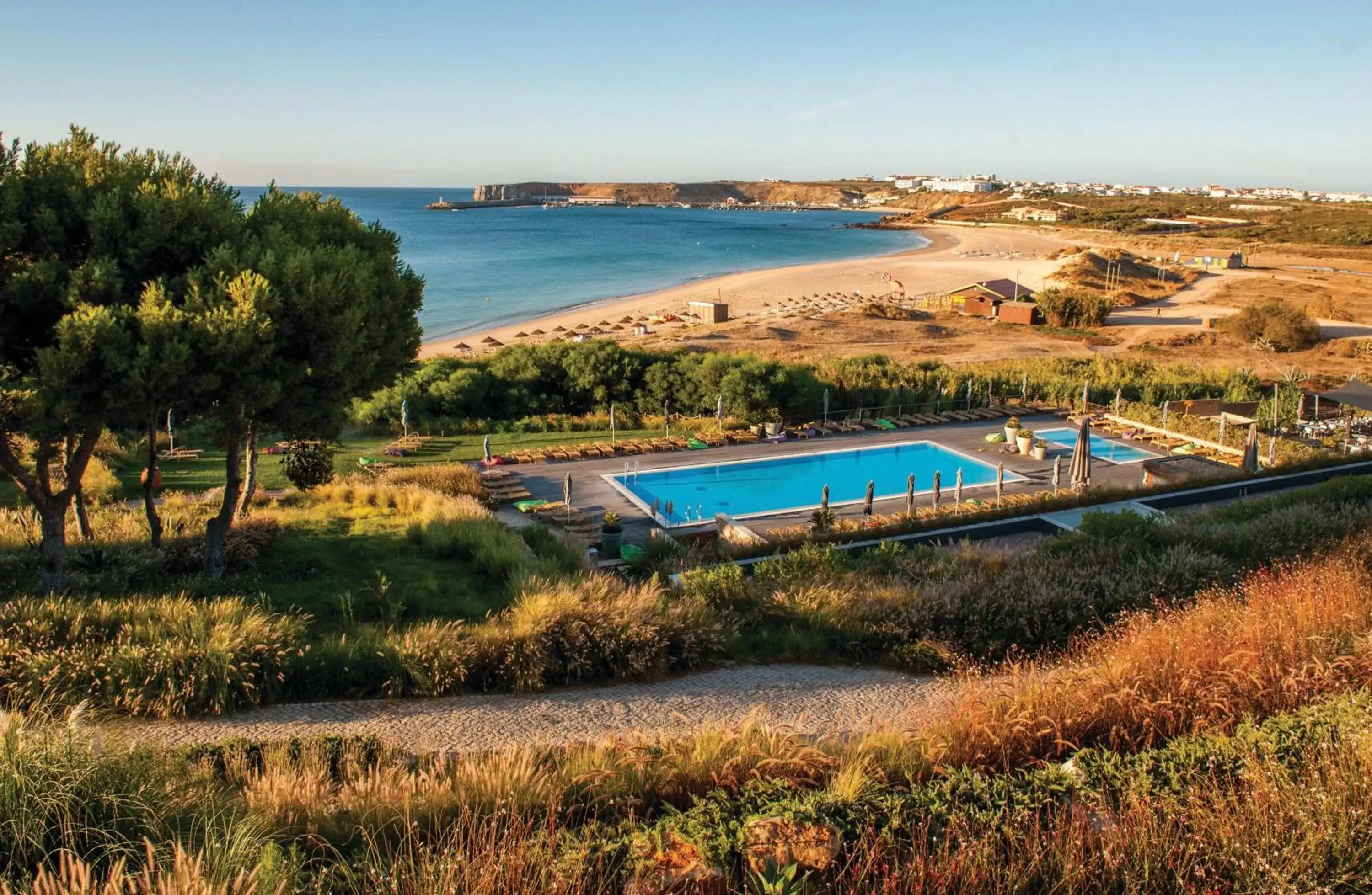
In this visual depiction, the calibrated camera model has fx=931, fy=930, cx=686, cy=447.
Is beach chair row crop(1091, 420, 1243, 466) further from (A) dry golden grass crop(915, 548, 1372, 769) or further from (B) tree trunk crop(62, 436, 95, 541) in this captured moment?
(B) tree trunk crop(62, 436, 95, 541)

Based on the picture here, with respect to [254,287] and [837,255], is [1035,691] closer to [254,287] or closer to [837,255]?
[254,287]

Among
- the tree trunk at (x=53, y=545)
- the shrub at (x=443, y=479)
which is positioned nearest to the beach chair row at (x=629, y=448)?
the shrub at (x=443, y=479)

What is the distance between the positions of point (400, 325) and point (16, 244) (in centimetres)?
487

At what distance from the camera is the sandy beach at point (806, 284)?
4722 cm

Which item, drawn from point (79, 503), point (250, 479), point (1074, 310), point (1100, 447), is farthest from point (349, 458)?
point (1074, 310)

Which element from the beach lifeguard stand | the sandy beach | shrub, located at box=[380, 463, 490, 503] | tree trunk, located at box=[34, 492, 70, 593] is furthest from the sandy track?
the beach lifeguard stand

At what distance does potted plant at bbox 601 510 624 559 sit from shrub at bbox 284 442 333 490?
4237mm

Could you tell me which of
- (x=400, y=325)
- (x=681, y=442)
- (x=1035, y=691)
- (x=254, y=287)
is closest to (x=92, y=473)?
(x=400, y=325)

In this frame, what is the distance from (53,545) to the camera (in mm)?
9664

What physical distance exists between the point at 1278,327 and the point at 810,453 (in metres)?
32.1

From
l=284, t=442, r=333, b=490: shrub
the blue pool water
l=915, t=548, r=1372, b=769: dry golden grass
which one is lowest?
the blue pool water

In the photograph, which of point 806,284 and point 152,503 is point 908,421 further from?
point 806,284

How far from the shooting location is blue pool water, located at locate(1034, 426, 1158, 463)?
67.4 feet

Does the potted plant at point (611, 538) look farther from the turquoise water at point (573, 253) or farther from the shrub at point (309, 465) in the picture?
the turquoise water at point (573, 253)
